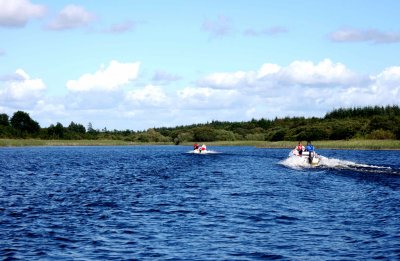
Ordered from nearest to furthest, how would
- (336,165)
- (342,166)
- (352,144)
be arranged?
1. (342,166)
2. (336,165)
3. (352,144)

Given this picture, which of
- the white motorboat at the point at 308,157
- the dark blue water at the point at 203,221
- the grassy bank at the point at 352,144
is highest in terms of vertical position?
the grassy bank at the point at 352,144

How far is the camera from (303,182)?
45.9m

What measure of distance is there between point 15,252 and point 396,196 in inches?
950

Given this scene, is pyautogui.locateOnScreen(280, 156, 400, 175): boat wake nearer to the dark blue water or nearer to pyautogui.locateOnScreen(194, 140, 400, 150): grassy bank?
the dark blue water

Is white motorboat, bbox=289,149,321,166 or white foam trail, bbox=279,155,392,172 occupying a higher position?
white motorboat, bbox=289,149,321,166

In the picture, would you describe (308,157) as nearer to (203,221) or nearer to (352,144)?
(203,221)

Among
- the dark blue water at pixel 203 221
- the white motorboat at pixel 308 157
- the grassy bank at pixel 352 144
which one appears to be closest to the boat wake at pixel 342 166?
the white motorboat at pixel 308 157

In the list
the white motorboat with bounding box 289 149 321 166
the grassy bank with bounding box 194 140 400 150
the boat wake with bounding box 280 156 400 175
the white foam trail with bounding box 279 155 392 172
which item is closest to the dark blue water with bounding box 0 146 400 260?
the boat wake with bounding box 280 156 400 175

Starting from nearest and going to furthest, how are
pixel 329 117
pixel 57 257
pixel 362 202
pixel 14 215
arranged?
pixel 57 257 < pixel 14 215 < pixel 362 202 < pixel 329 117

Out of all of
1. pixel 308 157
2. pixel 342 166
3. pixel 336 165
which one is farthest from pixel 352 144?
pixel 342 166

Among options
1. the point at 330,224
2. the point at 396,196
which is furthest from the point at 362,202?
the point at 330,224

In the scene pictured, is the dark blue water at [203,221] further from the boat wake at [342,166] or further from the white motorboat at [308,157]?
the white motorboat at [308,157]

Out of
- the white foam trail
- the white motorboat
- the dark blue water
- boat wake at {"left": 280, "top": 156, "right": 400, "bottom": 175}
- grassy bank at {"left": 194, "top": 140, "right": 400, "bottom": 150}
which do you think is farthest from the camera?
grassy bank at {"left": 194, "top": 140, "right": 400, "bottom": 150}

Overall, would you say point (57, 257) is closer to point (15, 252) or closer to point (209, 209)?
point (15, 252)
